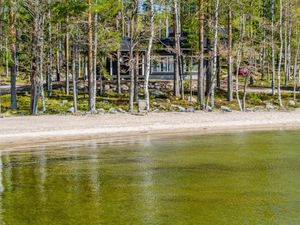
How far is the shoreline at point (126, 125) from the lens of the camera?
27109 millimetres

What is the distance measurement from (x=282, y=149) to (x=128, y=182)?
9.95 m

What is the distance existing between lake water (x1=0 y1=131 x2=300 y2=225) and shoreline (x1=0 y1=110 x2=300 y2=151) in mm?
2353

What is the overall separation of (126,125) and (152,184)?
15.0 m

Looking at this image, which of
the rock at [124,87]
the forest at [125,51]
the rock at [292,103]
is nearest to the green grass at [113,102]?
the forest at [125,51]

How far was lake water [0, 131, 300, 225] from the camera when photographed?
1229 cm

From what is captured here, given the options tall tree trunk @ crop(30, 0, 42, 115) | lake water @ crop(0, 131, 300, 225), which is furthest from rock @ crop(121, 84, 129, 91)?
lake water @ crop(0, 131, 300, 225)

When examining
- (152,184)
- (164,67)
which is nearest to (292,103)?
(164,67)

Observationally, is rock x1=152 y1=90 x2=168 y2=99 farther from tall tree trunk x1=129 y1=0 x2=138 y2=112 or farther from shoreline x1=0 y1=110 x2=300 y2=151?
shoreline x1=0 y1=110 x2=300 y2=151

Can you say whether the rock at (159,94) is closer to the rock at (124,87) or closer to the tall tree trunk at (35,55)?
the rock at (124,87)

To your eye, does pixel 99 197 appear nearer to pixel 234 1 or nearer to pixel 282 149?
pixel 282 149

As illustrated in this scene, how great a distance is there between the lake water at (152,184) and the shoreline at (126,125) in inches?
92.6

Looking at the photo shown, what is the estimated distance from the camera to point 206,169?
18734 mm

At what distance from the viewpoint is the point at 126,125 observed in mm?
30859

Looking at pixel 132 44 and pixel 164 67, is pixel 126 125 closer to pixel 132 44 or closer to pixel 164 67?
pixel 132 44
